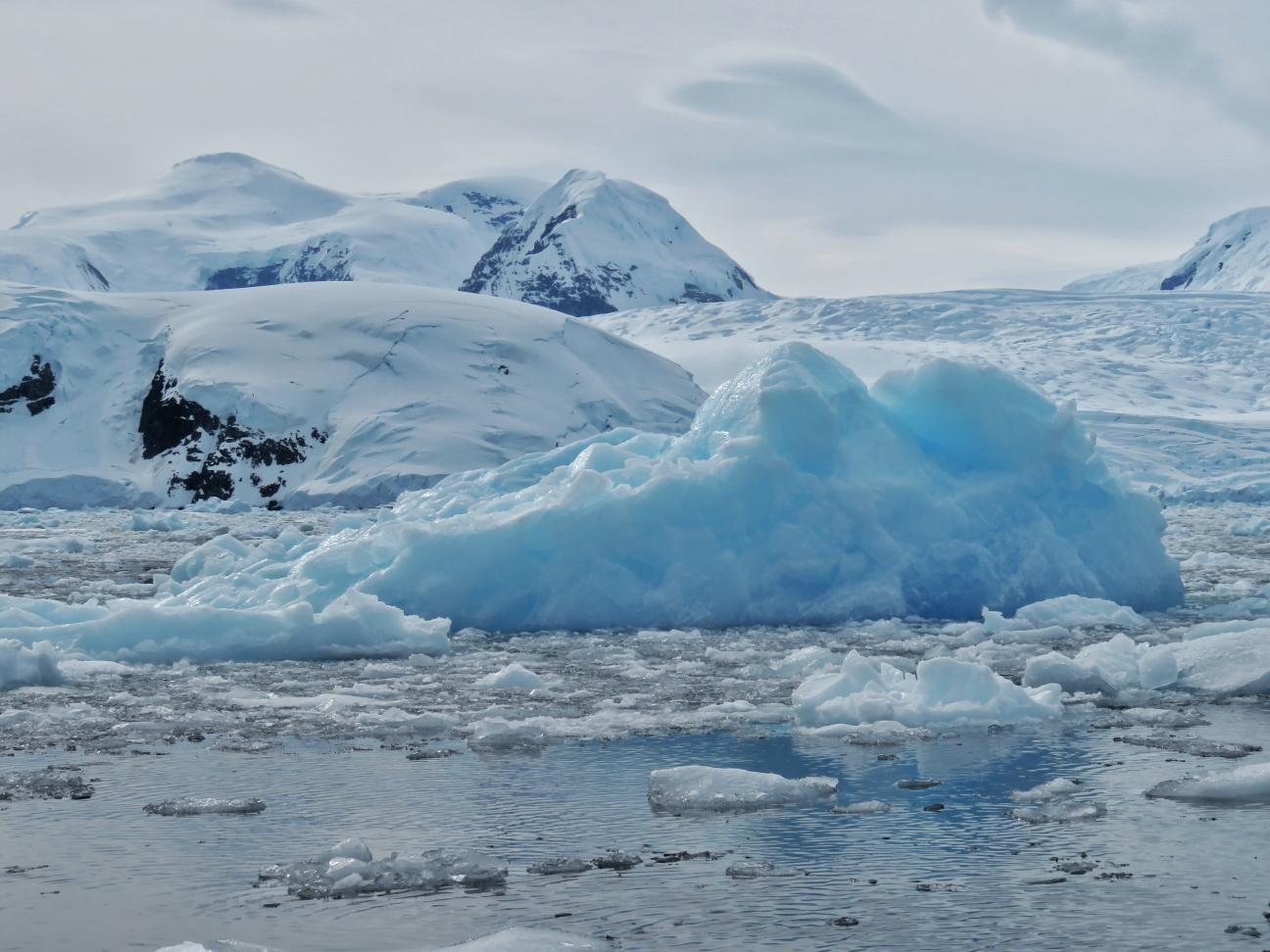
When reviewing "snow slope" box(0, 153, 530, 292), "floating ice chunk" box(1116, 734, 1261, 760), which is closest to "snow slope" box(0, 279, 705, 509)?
"floating ice chunk" box(1116, 734, 1261, 760)

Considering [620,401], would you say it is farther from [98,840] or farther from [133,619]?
[98,840]

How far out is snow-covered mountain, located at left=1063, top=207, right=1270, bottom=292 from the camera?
92500 millimetres

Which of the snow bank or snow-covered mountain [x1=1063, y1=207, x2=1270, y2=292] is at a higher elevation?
snow-covered mountain [x1=1063, y1=207, x2=1270, y2=292]

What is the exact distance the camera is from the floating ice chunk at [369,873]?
403 centimetres

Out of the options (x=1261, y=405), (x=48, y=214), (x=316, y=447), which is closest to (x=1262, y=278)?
(x=1261, y=405)

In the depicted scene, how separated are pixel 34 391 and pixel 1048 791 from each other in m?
33.4

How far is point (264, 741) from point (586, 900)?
2.90m

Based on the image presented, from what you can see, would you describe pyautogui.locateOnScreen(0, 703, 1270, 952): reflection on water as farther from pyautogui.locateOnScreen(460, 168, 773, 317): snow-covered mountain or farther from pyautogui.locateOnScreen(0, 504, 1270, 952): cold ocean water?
pyautogui.locateOnScreen(460, 168, 773, 317): snow-covered mountain

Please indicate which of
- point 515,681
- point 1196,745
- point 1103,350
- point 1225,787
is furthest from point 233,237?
point 1225,787

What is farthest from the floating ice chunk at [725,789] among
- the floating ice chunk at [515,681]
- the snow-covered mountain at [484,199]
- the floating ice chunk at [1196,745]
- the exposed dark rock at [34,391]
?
the snow-covered mountain at [484,199]

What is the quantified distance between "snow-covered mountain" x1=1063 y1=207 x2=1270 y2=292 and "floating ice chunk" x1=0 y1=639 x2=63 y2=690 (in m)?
88.8

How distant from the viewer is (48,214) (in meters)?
132

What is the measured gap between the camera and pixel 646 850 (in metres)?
4.45

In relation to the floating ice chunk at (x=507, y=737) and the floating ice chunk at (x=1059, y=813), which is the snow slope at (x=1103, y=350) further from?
the floating ice chunk at (x=1059, y=813)
